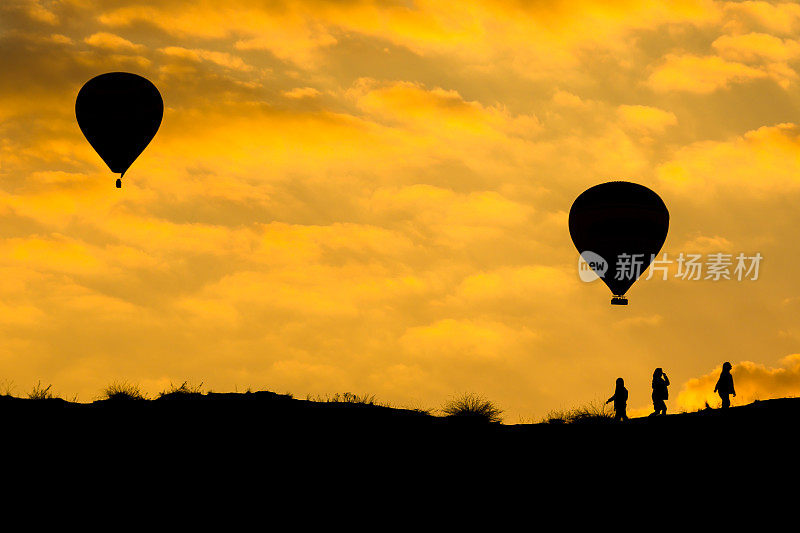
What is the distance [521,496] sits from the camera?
30.8 meters

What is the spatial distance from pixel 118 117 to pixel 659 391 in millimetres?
22791

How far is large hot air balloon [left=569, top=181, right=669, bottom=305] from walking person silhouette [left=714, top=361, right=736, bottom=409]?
10.6 meters

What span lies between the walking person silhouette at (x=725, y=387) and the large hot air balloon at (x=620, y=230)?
34.6 ft

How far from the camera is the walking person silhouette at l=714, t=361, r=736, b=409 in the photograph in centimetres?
3456

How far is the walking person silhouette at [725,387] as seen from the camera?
34562 mm

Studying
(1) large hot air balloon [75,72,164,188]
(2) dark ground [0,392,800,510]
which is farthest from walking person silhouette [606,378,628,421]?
(1) large hot air balloon [75,72,164,188]

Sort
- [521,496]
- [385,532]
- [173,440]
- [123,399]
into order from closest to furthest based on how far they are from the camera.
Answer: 1. [385,532]
2. [521,496]
3. [173,440]
4. [123,399]

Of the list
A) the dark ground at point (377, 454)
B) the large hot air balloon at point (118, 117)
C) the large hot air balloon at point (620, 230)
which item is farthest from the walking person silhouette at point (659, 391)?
the large hot air balloon at point (118, 117)

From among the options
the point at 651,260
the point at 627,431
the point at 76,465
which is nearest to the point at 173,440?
the point at 76,465

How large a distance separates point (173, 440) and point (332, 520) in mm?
5731

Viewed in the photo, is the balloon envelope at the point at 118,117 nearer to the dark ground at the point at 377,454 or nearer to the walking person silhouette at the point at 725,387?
the dark ground at the point at 377,454

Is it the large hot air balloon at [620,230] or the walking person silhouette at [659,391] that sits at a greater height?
the large hot air balloon at [620,230]

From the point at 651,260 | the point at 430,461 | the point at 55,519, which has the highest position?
the point at 651,260

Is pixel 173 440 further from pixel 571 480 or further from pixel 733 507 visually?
pixel 733 507
